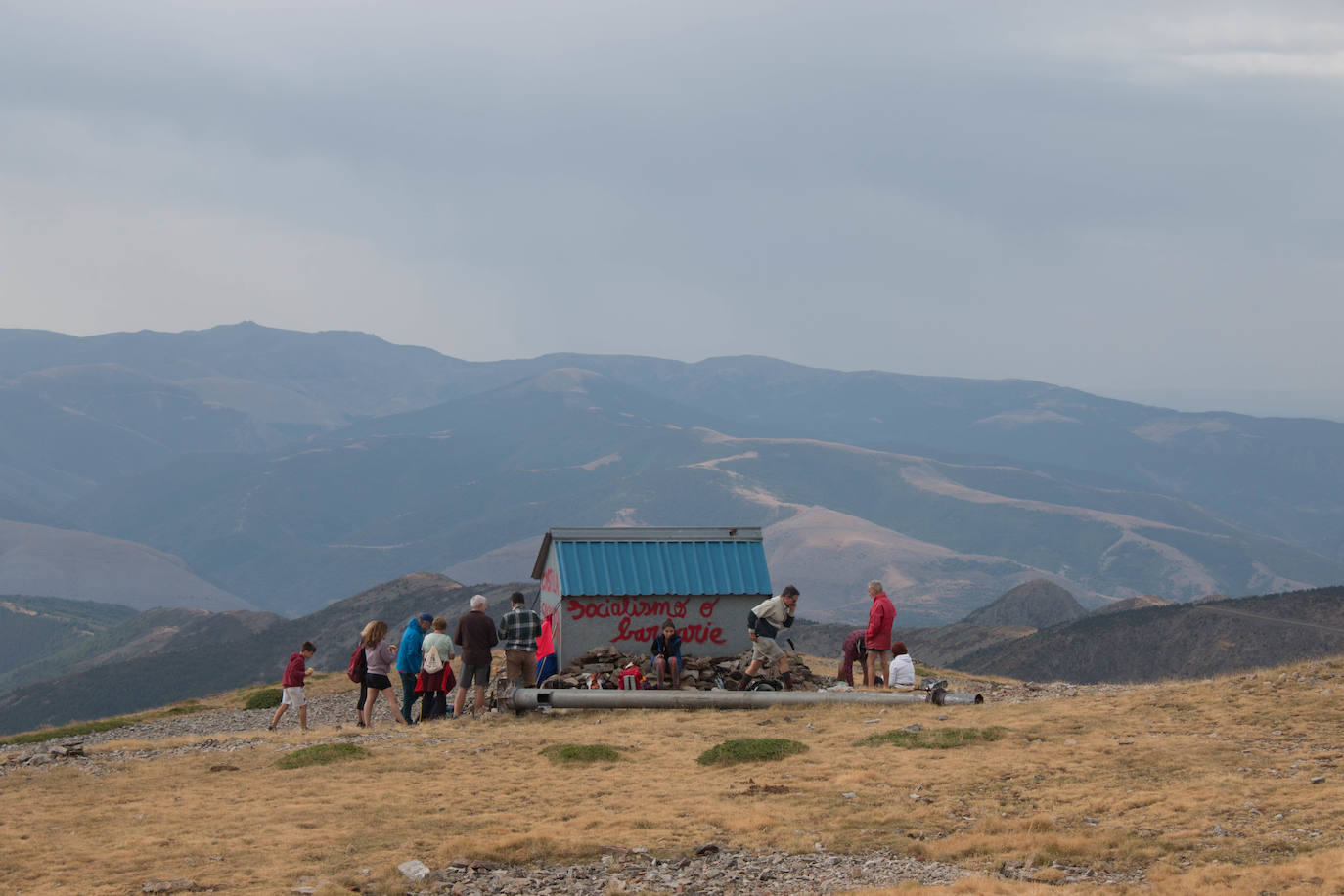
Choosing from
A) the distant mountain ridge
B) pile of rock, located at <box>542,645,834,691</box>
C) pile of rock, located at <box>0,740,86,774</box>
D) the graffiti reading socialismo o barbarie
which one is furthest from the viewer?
the distant mountain ridge

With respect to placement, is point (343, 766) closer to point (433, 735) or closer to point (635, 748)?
point (433, 735)

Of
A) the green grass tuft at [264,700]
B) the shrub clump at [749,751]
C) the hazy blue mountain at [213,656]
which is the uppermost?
the shrub clump at [749,751]

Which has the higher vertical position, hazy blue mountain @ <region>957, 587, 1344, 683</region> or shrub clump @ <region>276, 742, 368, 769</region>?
shrub clump @ <region>276, 742, 368, 769</region>

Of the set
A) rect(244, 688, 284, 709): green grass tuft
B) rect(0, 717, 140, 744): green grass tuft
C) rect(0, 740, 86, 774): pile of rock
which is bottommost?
rect(0, 717, 140, 744): green grass tuft

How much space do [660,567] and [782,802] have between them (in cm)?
1296

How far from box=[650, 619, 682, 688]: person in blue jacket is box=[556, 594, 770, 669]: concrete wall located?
1788 millimetres

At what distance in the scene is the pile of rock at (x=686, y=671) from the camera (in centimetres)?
2559

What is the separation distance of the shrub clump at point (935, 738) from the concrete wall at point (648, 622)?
8.91 m

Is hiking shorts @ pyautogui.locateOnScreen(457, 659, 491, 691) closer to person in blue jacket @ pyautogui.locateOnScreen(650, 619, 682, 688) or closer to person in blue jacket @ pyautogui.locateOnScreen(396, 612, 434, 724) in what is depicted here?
person in blue jacket @ pyautogui.locateOnScreen(396, 612, 434, 724)

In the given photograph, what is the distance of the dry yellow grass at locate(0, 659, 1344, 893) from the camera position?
12.2m

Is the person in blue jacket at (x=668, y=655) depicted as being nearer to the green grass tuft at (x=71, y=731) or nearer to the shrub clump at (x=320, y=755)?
the shrub clump at (x=320, y=755)

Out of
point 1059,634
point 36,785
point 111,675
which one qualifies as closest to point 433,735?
point 36,785

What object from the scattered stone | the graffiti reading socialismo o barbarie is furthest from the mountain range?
the scattered stone

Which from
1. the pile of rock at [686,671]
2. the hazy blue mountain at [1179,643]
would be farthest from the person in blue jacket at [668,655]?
the hazy blue mountain at [1179,643]
